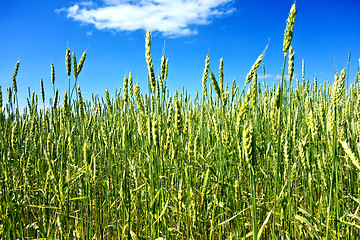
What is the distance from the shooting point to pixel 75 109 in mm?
2031

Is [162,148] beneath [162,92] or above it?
beneath

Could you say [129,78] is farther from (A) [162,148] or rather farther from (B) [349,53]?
(B) [349,53]

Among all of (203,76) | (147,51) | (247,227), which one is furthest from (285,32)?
(247,227)

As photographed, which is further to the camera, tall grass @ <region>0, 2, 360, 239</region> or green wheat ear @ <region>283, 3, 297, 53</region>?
tall grass @ <region>0, 2, 360, 239</region>

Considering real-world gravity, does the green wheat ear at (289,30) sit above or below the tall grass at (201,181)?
above

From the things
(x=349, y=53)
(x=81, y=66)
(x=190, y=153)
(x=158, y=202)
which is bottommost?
(x=158, y=202)

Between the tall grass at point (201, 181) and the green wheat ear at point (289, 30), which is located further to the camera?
the tall grass at point (201, 181)

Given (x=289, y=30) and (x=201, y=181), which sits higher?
(x=289, y=30)

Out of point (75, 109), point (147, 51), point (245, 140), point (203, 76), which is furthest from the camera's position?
point (75, 109)

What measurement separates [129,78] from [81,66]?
0.31 meters

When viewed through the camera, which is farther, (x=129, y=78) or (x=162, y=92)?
(x=129, y=78)

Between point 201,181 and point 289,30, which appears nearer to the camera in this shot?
point 289,30

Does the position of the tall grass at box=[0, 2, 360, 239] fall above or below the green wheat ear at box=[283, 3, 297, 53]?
below

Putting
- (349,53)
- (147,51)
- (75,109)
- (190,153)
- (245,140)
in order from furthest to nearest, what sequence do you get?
(349,53), (75,109), (190,153), (147,51), (245,140)
